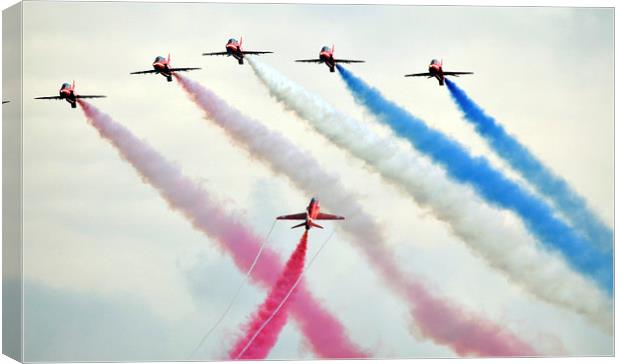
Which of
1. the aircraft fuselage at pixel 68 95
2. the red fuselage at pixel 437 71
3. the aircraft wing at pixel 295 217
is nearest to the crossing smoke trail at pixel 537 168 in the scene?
the red fuselage at pixel 437 71

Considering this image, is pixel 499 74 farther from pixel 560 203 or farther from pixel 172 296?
pixel 172 296

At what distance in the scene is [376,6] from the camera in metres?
93.1

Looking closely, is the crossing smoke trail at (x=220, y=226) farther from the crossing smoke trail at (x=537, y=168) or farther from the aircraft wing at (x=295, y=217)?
the crossing smoke trail at (x=537, y=168)

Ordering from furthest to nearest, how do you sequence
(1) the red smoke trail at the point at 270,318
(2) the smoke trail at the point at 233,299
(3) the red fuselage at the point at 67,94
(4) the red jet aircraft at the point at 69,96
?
(2) the smoke trail at the point at 233,299
(1) the red smoke trail at the point at 270,318
(3) the red fuselage at the point at 67,94
(4) the red jet aircraft at the point at 69,96

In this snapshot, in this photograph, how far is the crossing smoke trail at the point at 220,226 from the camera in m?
92.4

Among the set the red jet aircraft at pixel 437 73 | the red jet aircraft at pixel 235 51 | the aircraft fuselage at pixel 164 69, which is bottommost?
the red jet aircraft at pixel 437 73

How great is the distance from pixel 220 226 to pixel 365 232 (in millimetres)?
6673

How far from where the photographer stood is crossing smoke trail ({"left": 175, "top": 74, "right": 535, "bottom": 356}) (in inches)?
3701

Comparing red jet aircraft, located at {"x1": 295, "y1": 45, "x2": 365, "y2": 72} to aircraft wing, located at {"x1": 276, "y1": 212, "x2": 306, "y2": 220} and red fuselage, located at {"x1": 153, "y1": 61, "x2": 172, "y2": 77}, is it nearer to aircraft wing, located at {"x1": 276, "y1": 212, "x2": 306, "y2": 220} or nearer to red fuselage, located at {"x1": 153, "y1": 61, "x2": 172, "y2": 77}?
red fuselage, located at {"x1": 153, "y1": 61, "x2": 172, "y2": 77}

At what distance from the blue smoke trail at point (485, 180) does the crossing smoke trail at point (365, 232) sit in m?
4.18

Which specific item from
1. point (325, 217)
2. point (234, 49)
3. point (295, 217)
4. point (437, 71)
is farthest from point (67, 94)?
point (437, 71)

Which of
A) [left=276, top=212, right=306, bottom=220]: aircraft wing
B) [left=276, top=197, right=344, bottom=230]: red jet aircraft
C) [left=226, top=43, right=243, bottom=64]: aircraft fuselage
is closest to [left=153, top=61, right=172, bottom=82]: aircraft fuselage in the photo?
[left=226, top=43, right=243, bottom=64]: aircraft fuselage

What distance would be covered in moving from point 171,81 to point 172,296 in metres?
9.96

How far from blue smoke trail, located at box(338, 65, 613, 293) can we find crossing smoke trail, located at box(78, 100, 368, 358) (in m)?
8.40
